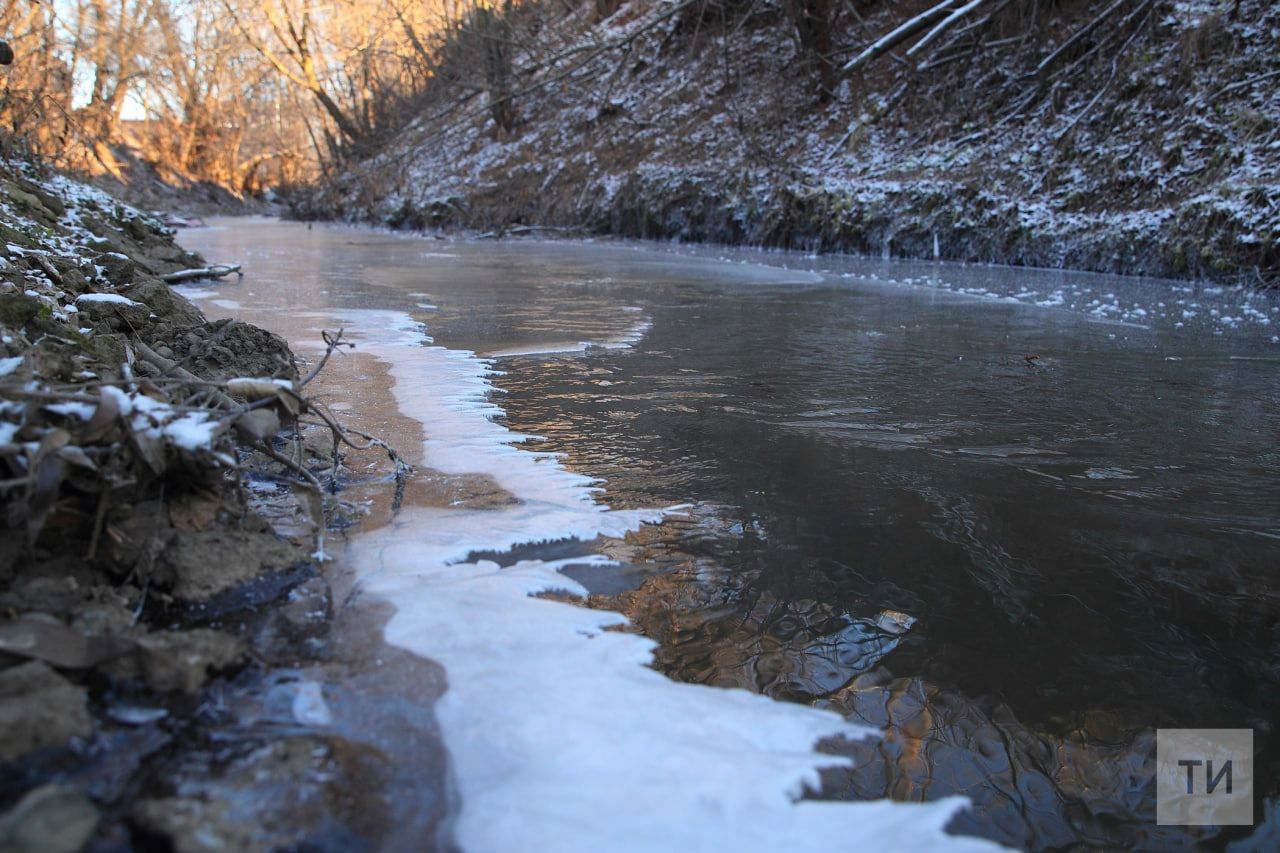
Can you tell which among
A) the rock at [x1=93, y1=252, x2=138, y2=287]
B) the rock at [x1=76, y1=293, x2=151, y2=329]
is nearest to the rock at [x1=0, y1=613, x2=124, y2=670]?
the rock at [x1=76, y1=293, x2=151, y2=329]

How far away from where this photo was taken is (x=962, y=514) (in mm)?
2430

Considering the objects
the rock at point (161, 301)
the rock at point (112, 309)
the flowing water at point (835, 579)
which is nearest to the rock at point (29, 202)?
the rock at point (161, 301)

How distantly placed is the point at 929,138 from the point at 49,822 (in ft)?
41.9

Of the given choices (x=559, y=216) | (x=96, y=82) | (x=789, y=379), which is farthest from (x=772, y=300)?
(x=96, y=82)

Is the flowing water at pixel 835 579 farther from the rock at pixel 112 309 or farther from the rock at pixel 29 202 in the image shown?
the rock at pixel 29 202

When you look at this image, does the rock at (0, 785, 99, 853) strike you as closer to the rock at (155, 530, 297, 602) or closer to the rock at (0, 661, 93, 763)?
the rock at (0, 661, 93, 763)

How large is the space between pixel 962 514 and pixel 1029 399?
1490 mm

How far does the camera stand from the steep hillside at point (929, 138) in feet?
28.2

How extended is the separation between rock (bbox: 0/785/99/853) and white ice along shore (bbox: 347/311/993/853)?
471 mm

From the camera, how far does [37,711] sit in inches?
48.7

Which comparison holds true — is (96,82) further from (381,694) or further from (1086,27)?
(381,694)

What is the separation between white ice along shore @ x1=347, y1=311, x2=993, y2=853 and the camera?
1233 mm

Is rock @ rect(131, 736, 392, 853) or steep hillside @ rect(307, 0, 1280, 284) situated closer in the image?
rock @ rect(131, 736, 392, 853)

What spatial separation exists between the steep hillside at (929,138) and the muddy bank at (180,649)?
789 centimetres
